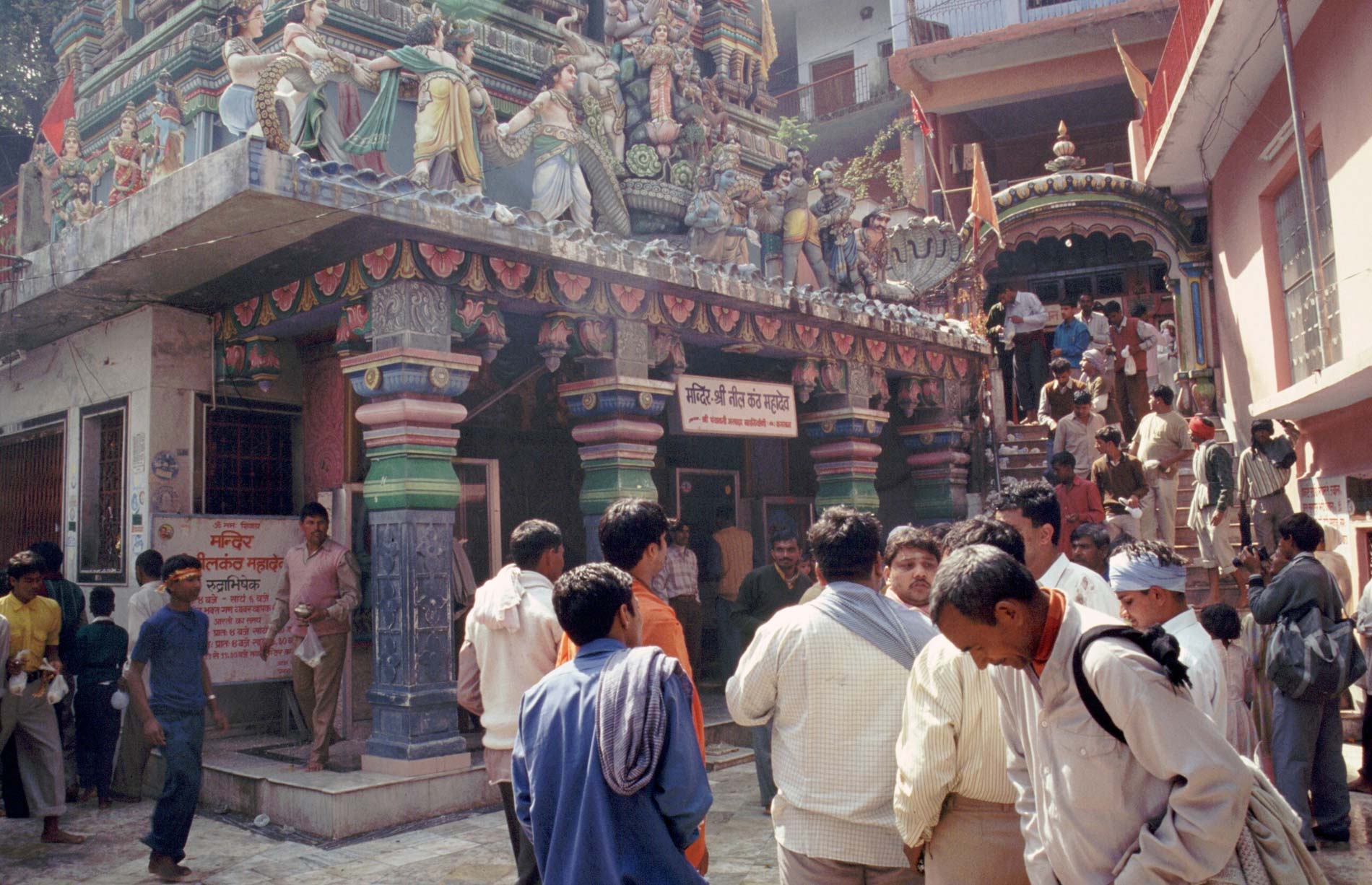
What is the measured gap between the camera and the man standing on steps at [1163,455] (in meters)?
10.0

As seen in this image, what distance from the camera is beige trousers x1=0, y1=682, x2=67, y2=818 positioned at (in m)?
6.33

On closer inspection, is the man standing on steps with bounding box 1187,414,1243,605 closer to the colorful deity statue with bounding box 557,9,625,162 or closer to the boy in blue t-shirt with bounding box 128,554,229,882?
the colorful deity statue with bounding box 557,9,625,162

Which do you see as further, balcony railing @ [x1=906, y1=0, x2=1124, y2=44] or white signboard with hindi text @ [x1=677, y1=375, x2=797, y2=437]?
balcony railing @ [x1=906, y1=0, x2=1124, y2=44]

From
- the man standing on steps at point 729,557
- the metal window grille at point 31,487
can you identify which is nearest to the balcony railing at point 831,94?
the man standing on steps at point 729,557

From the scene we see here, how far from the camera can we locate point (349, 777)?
6.54 m

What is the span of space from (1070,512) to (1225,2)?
459 cm

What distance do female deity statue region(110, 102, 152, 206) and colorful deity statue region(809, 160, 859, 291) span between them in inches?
270

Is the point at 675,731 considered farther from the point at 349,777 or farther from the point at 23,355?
the point at 23,355

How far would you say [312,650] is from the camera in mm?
7203

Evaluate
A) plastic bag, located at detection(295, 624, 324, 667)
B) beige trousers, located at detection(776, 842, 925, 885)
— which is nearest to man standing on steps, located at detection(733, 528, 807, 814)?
plastic bag, located at detection(295, 624, 324, 667)

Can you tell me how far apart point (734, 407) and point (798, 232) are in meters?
3.54

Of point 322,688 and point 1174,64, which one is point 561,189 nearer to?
point 322,688

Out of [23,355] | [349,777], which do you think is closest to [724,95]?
[23,355]

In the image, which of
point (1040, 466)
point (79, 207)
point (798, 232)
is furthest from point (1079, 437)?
point (79, 207)
